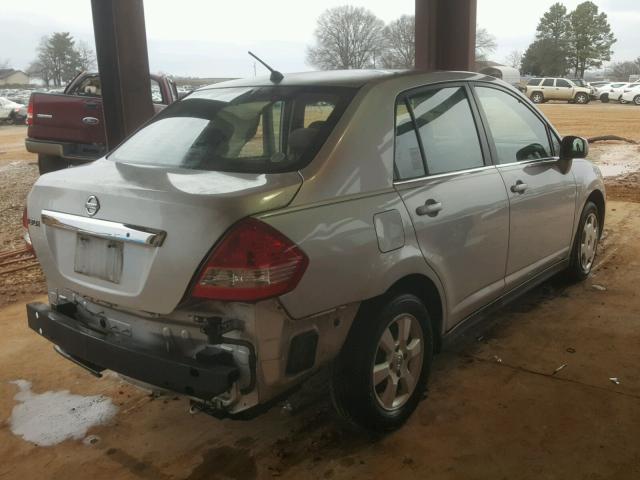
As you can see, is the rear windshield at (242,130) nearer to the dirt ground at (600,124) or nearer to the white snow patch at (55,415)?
the white snow patch at (55,415)

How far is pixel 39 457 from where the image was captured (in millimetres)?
3018

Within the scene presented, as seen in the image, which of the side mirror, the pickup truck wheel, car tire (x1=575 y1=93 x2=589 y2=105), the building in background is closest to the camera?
the side mirror

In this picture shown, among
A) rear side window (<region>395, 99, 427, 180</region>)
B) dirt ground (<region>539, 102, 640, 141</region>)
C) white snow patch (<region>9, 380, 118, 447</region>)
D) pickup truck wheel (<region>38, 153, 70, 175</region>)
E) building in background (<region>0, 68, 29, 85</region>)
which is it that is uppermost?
building in background (<region>0, 68, 29, 85</region>)

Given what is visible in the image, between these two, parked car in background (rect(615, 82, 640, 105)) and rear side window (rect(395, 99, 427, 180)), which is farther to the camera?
parked car in background (rect(615, 82, 640, 105))

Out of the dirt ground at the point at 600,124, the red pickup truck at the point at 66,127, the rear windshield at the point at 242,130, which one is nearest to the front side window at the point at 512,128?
the rear windshield at the point at 242,130

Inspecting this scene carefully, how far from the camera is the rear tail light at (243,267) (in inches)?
91.7

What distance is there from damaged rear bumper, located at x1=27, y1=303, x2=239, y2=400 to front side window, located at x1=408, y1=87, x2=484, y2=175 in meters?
1.55

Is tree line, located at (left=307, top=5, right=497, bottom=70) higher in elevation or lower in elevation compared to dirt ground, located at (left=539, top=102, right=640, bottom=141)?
higher

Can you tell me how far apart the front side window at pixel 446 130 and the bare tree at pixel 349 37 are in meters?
60.8

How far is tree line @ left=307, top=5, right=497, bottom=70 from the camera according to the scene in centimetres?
6366

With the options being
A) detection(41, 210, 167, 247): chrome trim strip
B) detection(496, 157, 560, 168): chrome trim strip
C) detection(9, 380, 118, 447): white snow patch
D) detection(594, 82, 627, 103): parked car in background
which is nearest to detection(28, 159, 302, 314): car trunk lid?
detection(41, 210, 167, 247): chrome trim strip

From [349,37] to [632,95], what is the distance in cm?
3768

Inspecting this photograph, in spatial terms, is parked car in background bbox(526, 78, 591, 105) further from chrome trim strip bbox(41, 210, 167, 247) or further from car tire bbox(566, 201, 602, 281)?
chrome trim strip bbox(41, 210, 167, 247)

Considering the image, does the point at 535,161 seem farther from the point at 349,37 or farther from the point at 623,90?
the point at 349,37
